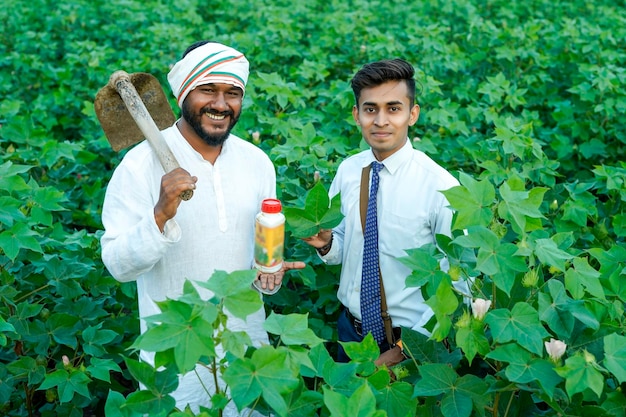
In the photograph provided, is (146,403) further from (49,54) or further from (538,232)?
(49,54)

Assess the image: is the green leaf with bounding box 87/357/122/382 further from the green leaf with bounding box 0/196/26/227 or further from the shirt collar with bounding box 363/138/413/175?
the shirt collar with bounding box 363/138/413/175

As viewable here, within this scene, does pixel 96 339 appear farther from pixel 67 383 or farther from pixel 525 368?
pixel 525 368

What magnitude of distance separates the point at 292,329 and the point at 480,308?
1.82 ft

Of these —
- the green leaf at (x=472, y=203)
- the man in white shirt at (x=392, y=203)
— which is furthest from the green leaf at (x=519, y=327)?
the man in white shirt at (x=392, y=203)

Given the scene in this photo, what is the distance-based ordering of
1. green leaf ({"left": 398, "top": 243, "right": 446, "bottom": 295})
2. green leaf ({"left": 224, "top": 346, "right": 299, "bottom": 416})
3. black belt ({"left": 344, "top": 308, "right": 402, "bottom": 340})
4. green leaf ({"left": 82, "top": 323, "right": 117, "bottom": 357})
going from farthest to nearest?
green leaf ({"left": 82, "top": 323, "right": 117, "bottom": 357}) < black belt ({"left": 344, "top": 308, "right": 402, "bottom": 340}) < green leaf ({"left": 398, "top": 243, "right": 446, "bottom": 295}) < green leaf ({"left": 224, "top": 346, "right": 299, "bottom": 416})

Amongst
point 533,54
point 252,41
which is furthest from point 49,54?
point 533,54

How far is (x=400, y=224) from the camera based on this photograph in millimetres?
2609

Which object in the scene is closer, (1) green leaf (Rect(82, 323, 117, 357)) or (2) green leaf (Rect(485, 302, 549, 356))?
(2) green leaf (Rect(485, 302, 549, 356))

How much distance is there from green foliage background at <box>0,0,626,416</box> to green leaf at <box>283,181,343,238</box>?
0.52 m

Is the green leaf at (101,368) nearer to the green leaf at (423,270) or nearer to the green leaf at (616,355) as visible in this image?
the green leaf at (423,270)

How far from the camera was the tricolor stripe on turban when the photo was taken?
2.38 metres

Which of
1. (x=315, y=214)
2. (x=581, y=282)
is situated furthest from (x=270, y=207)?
(x=581, y=282)

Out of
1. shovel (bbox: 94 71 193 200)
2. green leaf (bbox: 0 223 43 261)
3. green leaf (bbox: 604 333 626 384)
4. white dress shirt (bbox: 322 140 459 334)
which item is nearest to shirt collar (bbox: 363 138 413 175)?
white dress shirt (bbox: 322 140 459 334)

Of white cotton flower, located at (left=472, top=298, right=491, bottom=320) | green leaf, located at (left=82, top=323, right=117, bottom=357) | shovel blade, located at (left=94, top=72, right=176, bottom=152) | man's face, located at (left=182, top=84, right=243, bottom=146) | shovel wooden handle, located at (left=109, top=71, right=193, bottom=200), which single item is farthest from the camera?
green leaf, located at (left=82, top=323, right=117, bottom=357)
